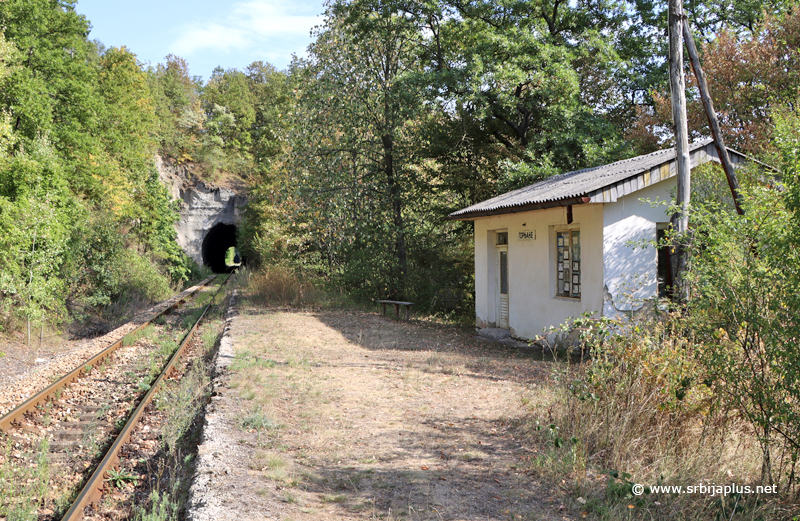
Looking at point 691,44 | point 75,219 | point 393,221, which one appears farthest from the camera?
point 393,221

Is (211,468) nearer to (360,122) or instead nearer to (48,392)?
(48,392)

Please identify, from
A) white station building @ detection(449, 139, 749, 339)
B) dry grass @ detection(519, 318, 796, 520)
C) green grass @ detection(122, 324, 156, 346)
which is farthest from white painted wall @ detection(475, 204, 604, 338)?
green grass @ detection(122, 324, 156, 346)

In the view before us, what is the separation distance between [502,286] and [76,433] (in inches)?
421

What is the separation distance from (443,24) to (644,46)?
7.26 metres

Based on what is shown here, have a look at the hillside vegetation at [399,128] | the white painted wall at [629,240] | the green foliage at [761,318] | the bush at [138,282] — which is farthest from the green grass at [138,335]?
the green foliage at [761,318]

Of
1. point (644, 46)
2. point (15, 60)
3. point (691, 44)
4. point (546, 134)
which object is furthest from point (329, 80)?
point (691, 44)

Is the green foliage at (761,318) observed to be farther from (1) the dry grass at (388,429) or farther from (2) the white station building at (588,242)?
(2) the white station building at (588,242)

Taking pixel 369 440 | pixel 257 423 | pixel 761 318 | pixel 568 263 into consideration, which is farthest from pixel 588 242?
pixel 257 423

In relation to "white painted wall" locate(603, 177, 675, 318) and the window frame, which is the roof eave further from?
the window frame

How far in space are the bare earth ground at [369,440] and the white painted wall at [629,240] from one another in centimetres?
242

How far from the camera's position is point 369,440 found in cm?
581

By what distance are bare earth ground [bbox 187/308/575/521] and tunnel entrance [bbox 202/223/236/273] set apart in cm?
4212

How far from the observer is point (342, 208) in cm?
1961

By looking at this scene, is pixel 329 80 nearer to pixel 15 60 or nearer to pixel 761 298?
pixel 15 60
